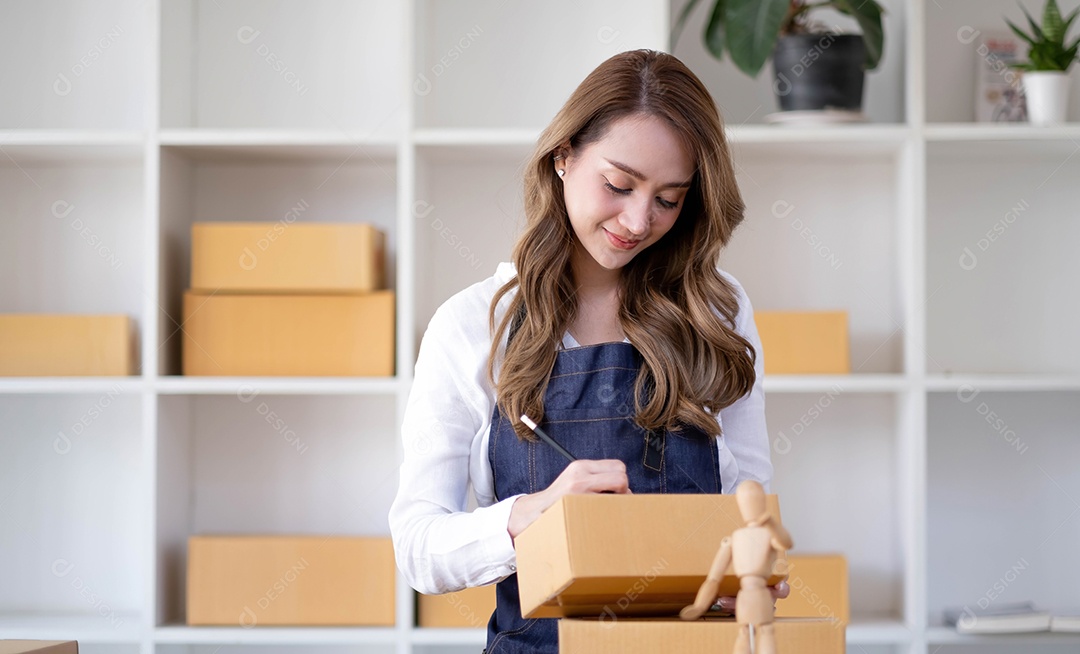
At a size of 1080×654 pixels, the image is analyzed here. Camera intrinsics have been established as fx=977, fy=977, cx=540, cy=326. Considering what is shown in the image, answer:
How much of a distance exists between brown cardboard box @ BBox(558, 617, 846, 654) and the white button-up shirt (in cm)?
26

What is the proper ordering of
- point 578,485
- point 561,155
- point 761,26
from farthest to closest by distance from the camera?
1. point 761,26
2. point 561,155
3. point 578,485

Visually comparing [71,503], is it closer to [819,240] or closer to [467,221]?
[467,221]

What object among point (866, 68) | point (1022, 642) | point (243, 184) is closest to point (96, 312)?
point (243, 184)

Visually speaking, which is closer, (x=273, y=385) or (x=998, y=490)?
(x=273, y=385)

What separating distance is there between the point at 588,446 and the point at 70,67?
1.82m

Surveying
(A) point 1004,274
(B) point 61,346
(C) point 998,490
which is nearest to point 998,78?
(A) point 1004,274

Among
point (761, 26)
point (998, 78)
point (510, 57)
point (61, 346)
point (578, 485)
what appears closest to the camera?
point (578, 485)

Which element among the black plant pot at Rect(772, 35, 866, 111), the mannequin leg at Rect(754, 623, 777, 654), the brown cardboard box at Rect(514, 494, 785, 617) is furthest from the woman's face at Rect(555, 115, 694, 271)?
the black plant pot at Rect(772, 35, 866, 111)

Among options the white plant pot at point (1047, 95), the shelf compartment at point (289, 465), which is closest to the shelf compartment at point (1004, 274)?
the white plant pot at point (1047, 95)

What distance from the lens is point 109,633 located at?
2072 millimetres

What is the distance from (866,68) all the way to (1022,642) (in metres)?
1.31

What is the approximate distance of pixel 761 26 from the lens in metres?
2.02

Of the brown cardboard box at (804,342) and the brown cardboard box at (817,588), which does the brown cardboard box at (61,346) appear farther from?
the brown cardboard box at (817,588)

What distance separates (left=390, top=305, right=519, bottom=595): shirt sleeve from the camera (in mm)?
1098
